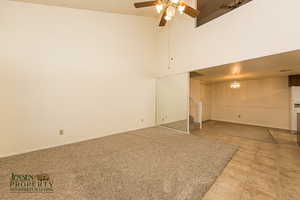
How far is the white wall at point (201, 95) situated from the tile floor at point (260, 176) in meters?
3.40

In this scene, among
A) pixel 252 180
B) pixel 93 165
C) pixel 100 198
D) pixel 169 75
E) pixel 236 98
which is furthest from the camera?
pixel 236 98

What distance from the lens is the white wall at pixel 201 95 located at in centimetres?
613

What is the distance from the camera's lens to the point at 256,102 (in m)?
5.79

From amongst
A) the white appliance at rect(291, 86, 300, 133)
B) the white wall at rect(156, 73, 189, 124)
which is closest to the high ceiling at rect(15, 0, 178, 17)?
the white wall at rect(156, 73, 189, 124)

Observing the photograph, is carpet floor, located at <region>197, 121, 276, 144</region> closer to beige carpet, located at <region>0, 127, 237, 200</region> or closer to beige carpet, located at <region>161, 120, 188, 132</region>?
beige carpet, located at <region>161, 120, 188, 132</region>

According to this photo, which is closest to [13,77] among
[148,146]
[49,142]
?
[49,142]

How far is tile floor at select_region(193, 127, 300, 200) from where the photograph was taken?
5.40ft

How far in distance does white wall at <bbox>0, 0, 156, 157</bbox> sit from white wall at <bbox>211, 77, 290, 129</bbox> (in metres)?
4.65

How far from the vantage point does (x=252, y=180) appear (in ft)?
6.32

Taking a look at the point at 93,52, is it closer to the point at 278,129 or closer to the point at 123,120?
the point at 123,120

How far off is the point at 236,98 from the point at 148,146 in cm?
562

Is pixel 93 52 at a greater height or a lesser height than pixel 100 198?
greater

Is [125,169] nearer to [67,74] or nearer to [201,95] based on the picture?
[67,74]

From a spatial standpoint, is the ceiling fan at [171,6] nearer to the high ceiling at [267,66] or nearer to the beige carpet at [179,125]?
the high ceiling at [267,66]
